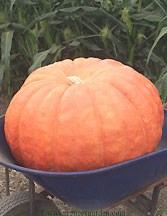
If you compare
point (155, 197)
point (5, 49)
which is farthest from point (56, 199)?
point (5, 49)

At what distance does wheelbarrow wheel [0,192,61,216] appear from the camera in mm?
1743

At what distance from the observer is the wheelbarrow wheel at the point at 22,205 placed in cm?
174

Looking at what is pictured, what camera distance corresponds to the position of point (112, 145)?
4.77 feet

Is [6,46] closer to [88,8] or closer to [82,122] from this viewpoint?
[88,8]

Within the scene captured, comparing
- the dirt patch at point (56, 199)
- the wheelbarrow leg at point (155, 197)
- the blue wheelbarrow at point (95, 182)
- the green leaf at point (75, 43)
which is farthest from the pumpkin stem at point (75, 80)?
the green leaf at point (75, 43)

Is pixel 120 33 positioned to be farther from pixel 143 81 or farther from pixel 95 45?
pixel 143 81

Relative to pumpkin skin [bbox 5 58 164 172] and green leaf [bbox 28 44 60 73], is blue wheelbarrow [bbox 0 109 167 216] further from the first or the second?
green leaf [bbox 28 44 60 73]

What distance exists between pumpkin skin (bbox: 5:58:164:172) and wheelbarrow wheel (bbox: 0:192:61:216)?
252 mm

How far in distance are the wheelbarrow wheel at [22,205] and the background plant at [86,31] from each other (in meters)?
1.18

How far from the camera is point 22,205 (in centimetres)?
177

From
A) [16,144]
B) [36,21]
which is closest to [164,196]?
[16,144]

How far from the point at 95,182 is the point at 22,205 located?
1.58 ft

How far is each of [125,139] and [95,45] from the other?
1798 millimetres

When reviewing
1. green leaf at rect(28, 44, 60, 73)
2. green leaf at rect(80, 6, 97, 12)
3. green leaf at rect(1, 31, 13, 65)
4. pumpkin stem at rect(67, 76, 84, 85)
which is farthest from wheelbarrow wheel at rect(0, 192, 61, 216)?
green leaf at rect(80, 6, 97, 12)
